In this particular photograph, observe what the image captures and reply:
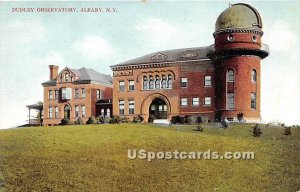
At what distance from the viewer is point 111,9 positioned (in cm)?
1627

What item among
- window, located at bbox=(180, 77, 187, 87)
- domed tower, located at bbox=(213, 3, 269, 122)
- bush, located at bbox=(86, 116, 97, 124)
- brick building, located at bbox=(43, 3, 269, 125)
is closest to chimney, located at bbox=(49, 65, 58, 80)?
brick building, located at bbox=(43, 3, 269, 125)

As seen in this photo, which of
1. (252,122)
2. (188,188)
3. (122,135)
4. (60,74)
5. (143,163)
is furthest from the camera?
(60,74)

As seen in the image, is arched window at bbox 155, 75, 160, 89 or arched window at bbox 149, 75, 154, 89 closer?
arched window at bbox 155, 75, 160, 89

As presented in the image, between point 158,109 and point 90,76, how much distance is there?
10.9ft

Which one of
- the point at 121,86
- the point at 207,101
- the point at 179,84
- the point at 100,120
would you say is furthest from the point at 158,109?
the point at 100,120

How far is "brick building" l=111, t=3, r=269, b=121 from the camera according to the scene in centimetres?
1958

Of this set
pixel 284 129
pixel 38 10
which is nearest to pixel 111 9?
pixel 38 10

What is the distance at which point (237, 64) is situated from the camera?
66.3ft

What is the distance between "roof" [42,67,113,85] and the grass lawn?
6.99ft

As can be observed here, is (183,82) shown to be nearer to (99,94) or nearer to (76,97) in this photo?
(99,94)

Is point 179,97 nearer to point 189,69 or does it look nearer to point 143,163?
point 189,69

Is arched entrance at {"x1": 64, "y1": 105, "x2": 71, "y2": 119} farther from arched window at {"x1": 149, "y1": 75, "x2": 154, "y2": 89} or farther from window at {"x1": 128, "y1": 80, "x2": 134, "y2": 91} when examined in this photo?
arched window at {"x1": 149, "y1": 75, "x2": 154, "y2": 89}

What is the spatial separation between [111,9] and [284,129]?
7019 millimetres

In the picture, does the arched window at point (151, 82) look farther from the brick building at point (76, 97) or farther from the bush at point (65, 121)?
the bush at point (65, 121)
